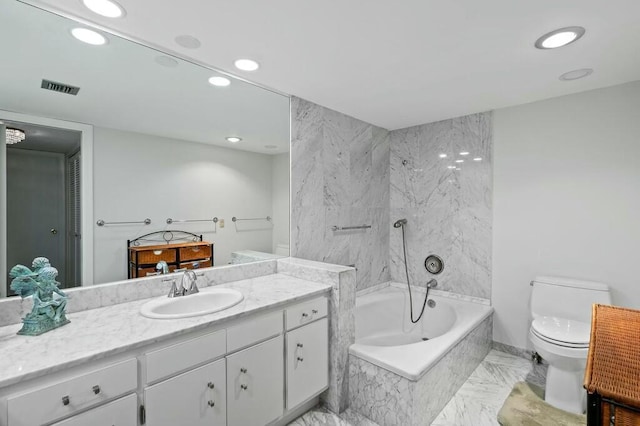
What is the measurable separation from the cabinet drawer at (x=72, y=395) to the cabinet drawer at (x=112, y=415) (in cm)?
3

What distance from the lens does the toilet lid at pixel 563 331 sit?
6.69 feet

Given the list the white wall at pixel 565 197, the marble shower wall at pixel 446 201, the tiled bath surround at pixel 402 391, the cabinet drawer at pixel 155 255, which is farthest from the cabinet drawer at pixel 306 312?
the white wall at pixel 565 197

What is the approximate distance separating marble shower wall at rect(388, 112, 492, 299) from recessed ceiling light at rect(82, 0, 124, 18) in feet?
9.44

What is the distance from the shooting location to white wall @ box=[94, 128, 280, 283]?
1.75 m

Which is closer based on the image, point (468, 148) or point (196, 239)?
point (196, 239)

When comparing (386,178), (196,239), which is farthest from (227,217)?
(386,178)

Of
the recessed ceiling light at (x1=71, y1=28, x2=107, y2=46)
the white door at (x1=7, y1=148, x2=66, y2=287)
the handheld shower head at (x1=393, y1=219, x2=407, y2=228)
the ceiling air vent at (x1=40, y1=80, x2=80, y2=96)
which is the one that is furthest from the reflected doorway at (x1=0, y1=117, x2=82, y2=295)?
the handheld shower head at (x1=393, y1=219, x2=407, y2=228)

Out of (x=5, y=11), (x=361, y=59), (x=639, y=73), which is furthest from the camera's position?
(x=639, y=73)

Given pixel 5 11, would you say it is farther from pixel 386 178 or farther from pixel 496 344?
pixel 496 344

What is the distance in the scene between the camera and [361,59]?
1.99 m

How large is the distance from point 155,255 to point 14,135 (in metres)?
0.90

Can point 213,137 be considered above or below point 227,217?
above

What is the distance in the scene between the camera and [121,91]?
1.84 m

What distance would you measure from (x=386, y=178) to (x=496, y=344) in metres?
2.04
